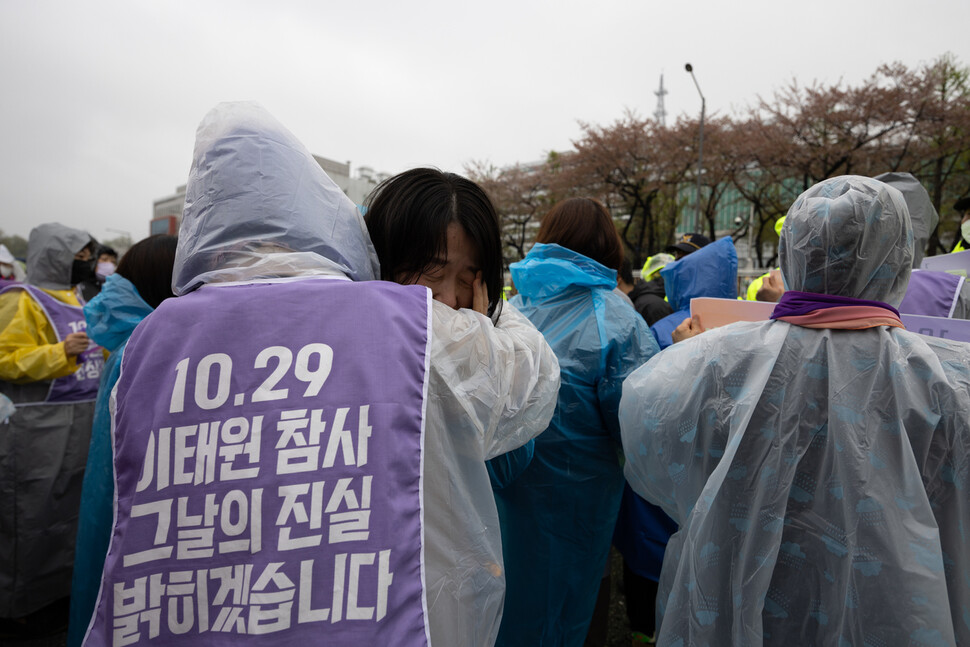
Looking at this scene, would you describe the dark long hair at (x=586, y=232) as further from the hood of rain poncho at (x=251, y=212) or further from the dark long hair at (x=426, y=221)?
the hood of rain poncho at (x=251, y=212)

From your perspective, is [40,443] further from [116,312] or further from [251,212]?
[251,212]

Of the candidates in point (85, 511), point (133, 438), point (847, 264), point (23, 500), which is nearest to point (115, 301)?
point (85, 511)

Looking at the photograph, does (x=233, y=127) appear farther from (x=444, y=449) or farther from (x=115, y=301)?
(x=115, y=301)

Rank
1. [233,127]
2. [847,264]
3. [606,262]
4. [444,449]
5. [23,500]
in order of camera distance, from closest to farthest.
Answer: [444,449] < [233,127] < [847,264] < [606,262] < [23,500]

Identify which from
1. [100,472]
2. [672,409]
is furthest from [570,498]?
[100,472]

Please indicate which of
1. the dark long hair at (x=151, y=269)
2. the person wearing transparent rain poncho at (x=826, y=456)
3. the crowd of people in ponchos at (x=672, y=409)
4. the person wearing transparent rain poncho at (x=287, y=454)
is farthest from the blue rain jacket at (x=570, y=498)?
the dark long hair at (x=151, y=269)

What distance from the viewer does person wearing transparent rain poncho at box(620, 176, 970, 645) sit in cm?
118

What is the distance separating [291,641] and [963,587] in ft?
4.46

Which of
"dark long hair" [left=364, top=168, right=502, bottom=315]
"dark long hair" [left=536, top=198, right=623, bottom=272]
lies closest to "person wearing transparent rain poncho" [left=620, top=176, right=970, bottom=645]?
"dark long hair" [left=364, top=168, right=502, bottom=315]

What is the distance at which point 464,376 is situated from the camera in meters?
1.12

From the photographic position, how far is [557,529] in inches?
75.9

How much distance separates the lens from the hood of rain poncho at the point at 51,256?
330 centimetres

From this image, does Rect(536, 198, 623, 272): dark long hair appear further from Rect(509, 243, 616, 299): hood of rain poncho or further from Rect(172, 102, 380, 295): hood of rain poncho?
Rect(172, 102, 380, 295): hood of rain poncho

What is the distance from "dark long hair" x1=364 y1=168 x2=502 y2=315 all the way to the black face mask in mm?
2988
